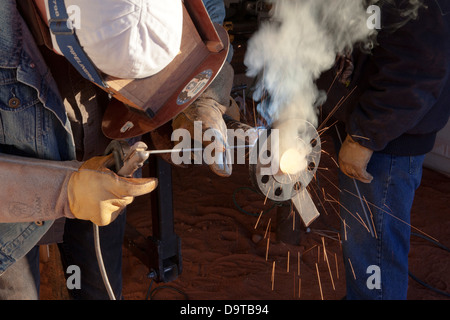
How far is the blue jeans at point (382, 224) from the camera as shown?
204 centimetres

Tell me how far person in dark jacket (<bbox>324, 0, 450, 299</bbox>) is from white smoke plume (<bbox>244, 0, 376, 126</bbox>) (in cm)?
15

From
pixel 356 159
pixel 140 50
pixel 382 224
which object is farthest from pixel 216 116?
pixel 382 224

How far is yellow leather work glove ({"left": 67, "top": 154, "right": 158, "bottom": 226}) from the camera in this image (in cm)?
132

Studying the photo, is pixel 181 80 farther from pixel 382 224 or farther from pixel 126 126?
pixel 382 224

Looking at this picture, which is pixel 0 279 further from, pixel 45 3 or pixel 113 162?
pixel 45 3

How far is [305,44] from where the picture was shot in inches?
96.6

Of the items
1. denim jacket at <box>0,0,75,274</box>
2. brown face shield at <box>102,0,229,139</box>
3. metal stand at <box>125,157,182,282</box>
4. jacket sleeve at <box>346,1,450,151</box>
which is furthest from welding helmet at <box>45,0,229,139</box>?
jacket sleeve at <box>346,1,450,151</box>

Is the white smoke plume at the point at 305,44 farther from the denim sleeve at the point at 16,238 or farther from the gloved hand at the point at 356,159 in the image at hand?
the denim sleeve at the point at 16,238

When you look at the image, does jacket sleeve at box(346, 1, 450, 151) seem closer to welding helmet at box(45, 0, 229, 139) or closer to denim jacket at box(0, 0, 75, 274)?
welding helmet at box(45, 0, 229, 139)

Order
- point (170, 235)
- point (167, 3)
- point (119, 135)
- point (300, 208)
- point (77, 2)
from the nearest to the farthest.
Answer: point (77, 2) → point (167, 3) → point (119, 135) → point (300, 208) → point (170, 235)

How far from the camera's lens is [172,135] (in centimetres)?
168

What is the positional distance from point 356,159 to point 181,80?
3.29 feet
